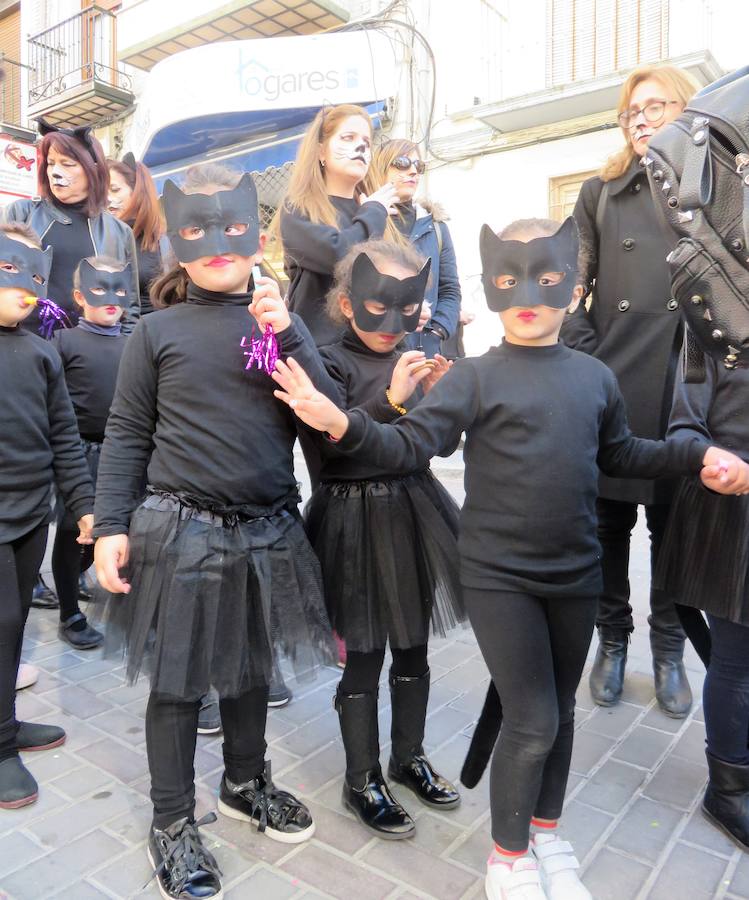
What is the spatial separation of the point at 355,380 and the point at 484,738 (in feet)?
3.46

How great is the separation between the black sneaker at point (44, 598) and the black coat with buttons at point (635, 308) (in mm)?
2841

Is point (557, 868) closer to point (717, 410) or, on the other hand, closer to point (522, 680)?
point (522, 680)

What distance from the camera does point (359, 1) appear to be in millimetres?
11109

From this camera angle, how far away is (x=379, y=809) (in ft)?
7.34

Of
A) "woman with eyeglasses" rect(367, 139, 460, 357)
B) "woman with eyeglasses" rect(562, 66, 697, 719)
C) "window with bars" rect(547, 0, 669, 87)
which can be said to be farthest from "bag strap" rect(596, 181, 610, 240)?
"window with bars" rect(547, 0, 669, 87)

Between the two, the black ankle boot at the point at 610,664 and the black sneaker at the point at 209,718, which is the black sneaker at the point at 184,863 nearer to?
the black sneaker at the point at 209,718

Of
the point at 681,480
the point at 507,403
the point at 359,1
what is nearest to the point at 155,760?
the point at 507,403

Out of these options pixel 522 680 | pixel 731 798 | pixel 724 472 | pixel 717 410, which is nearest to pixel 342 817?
pixel 522 680

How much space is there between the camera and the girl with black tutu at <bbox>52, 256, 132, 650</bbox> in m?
3.32

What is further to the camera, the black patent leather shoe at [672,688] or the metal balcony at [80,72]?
the metal balcony at [80,72]

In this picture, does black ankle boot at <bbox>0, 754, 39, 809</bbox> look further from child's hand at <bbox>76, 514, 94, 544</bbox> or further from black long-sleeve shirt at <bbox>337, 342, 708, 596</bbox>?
black long-sleeve shirt at <bbox>337, 342, 708, 596</bbox>

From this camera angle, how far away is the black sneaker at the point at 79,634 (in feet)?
11.6

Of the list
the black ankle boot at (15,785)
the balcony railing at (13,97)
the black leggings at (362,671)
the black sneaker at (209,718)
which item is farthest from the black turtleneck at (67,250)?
the balcony railing at (13,97)

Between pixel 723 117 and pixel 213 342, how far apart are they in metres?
1.28
